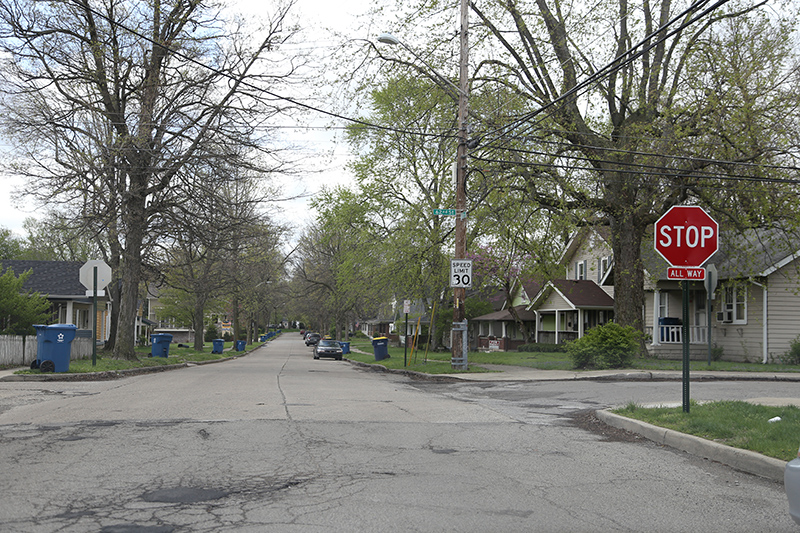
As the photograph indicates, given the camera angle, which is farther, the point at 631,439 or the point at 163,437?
the point at 631,439

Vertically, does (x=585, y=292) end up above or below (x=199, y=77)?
below

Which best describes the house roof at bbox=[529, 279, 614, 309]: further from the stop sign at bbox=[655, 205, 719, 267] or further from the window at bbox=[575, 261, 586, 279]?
the stop sign at bbox=[655, 205, 719, 267]

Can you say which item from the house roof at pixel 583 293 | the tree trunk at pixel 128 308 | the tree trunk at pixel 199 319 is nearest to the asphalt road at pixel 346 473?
the tree trunk at pixel 128 308

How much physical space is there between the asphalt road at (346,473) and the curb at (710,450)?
0.14 metres

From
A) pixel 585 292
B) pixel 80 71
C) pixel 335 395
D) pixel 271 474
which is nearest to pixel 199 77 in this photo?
pixel 80 71

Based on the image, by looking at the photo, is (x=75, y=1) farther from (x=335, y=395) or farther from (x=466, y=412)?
(x=466, y=412)

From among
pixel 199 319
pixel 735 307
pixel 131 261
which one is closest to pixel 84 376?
pixel 131 261

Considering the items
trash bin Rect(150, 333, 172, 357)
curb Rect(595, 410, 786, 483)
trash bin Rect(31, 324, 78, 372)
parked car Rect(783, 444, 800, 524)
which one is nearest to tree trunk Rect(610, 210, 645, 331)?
curb Rect(595, 410, 786, 483)

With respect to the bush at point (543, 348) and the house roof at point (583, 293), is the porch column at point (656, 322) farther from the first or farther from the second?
the bush at point (543, 348)

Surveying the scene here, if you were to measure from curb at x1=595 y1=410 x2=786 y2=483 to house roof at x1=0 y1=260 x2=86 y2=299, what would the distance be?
30.4 meters

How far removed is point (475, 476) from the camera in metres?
6.93

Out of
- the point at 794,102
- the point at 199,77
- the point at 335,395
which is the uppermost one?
the point at 199,77

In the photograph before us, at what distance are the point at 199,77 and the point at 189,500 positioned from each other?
20063mm

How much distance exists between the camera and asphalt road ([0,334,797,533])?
5.43 meters
